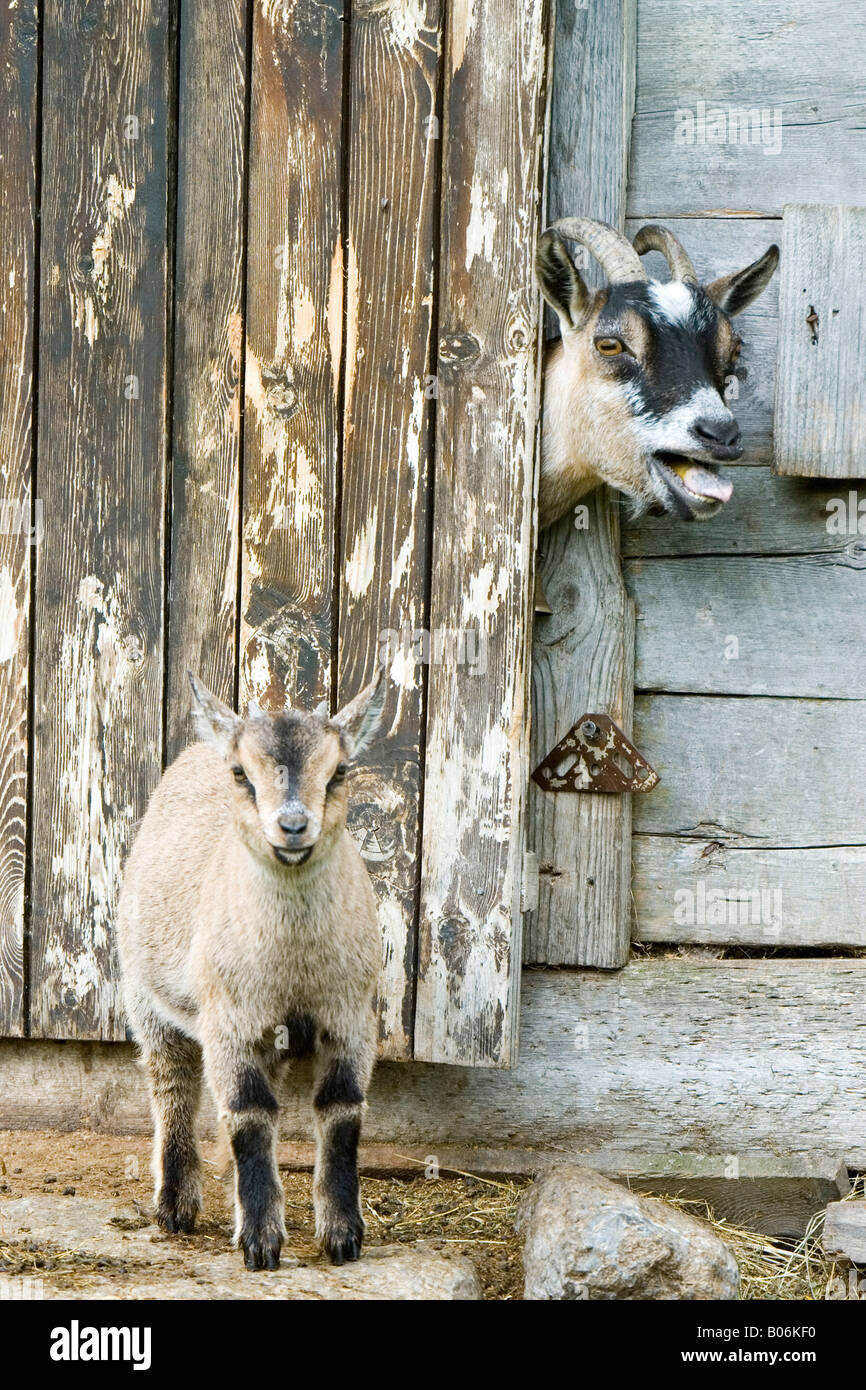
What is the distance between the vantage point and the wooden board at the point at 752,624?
5.52 meters

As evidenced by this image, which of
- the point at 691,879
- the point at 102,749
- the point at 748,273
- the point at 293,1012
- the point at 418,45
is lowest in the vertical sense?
the point at 293,1012

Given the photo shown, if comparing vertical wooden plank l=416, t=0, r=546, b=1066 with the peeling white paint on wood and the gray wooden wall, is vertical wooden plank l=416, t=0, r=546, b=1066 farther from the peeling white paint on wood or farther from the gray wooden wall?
the gray wooden wall

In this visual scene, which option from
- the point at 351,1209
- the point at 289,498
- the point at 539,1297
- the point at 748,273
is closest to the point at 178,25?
the point at 289,498

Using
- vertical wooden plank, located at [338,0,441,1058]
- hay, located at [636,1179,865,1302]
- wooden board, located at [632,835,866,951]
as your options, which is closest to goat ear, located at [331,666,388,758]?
vertical wooden plank, located at [338,0,441,1058]

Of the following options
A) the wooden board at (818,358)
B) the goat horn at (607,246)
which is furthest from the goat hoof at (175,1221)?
the goat horn at (607,246)

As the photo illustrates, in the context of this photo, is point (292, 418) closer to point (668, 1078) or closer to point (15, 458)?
point (15, 458)

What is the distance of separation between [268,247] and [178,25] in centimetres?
79

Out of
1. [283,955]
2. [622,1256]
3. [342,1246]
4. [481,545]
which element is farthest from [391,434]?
[622,1256]

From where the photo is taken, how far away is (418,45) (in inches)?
204

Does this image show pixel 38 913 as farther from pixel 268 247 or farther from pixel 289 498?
pixel 268 247

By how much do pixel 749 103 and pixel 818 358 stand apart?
975 millimetres

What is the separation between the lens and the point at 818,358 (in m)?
5.23

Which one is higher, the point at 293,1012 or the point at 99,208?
the point at 99,208

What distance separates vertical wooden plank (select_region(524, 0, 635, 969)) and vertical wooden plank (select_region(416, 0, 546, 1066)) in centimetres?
32
